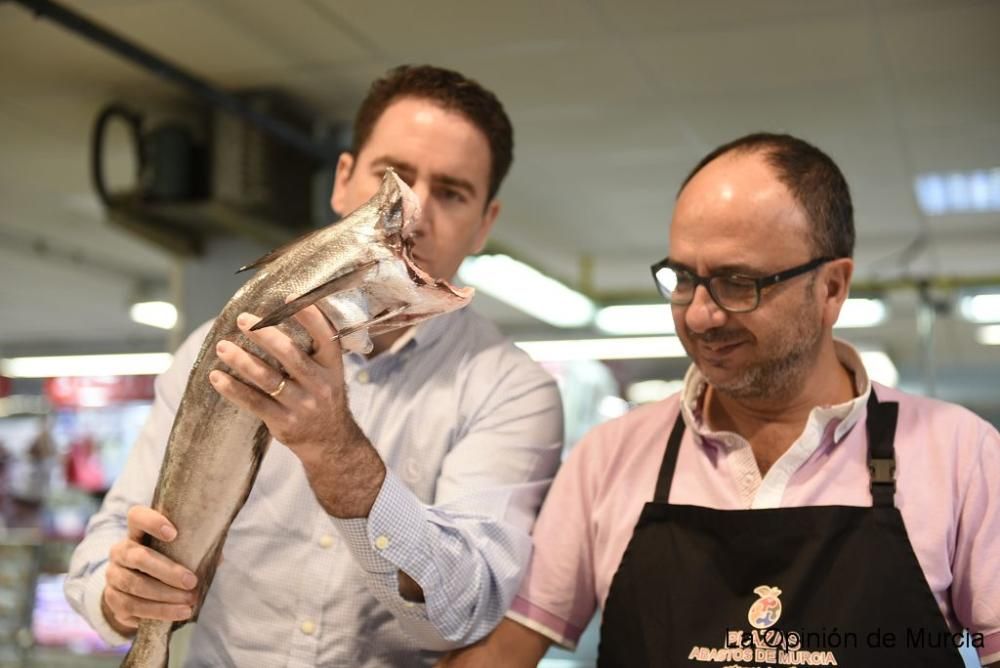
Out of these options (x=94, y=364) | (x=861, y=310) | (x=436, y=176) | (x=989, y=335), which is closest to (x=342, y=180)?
(x=436, y=176)

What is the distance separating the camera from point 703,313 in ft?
6.05

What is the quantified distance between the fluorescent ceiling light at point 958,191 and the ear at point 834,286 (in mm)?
5114

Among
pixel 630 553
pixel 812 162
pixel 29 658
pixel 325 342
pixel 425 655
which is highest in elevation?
pixel 812 162

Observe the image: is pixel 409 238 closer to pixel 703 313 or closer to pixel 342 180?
pixel 703 313

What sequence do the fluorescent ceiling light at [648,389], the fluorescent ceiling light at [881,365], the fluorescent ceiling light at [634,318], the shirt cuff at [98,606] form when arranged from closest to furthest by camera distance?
the shirt cuff at [98,606] < the fluorescent ceiling light at [634,318] < the fluorescent ceiling light at [881,365] < the fluorescent ceiling light at [648,389]

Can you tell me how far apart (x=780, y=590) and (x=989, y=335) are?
36.8ft

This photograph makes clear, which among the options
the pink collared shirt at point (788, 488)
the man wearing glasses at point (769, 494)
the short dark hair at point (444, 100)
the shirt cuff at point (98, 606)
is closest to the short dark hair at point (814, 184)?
the man wearing glasses at point (769, 494)

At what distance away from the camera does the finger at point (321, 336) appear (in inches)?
54.6

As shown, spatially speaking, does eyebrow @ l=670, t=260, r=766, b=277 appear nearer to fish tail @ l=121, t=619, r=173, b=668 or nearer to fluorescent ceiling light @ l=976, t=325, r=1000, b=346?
fish tail @ l=121, t=619, r=173, b=668

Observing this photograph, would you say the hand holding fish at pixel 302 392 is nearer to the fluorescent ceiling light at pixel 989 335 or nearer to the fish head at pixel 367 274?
→ the fish head at pixel 367 274

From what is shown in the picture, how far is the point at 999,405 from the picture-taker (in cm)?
1453

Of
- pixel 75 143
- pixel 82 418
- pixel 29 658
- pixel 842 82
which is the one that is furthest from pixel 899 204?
pixel 82 418

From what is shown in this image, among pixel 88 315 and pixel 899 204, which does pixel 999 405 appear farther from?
pixel 88 315

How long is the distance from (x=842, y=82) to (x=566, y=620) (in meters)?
3.95
